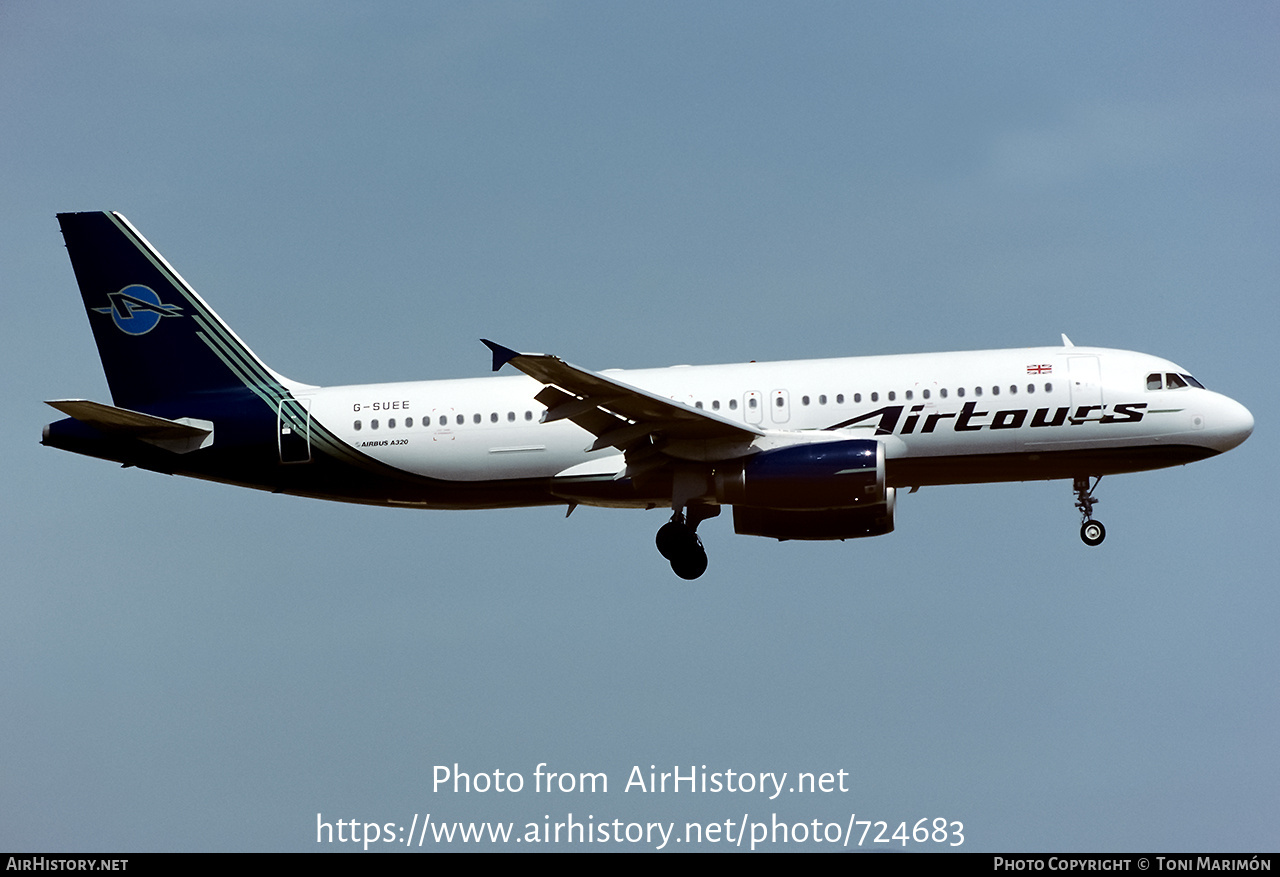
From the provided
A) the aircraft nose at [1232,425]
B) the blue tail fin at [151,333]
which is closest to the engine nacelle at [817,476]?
the aircraft nose at [1232,425]

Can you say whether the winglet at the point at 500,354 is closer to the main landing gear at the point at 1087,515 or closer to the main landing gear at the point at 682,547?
the main landing gear at the point at 682,547

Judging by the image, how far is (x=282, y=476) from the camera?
119 feet

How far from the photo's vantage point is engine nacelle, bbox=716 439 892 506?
→ 32.5m

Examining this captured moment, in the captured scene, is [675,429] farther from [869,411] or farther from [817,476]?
[869,411]

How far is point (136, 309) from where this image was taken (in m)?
38.0

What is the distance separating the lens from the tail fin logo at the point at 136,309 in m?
37.8

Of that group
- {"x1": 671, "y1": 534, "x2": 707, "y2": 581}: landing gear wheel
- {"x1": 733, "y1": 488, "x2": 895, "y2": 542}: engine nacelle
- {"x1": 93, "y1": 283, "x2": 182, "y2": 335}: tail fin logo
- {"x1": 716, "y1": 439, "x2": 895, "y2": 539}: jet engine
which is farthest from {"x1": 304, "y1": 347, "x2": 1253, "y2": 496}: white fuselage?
{"x1": 93, "y1": 283, "x2": 182, "y2": 335}: tail fin logo

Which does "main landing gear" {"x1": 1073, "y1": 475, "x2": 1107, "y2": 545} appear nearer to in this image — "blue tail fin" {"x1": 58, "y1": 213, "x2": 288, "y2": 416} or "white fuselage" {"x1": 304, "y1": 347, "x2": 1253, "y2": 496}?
"white fuselage" {"x1": 304, "y1": 347, "x2": 1253, "y2": 496}

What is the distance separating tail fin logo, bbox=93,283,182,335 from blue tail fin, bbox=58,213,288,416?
2cm

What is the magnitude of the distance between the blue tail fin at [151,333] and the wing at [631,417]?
309 inches

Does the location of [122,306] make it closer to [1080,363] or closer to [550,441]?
[550,441]

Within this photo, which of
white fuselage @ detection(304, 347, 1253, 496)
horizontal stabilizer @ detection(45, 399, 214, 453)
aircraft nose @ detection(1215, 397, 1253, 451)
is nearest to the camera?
white fuselage @ detection(304, 347, 1253, 496)

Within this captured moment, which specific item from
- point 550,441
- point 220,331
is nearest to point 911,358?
point 550,441

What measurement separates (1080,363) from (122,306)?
2215cm
